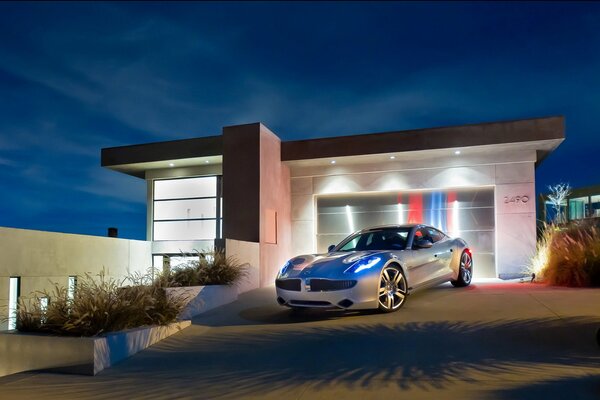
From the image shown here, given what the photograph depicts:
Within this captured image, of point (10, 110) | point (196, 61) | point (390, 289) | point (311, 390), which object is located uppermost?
point (10, 110)

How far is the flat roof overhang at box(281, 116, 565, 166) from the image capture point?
1281 cm

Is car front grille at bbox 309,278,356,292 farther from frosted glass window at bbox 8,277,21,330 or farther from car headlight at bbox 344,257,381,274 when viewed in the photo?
frosted glass window at bbox 8,277,21,330

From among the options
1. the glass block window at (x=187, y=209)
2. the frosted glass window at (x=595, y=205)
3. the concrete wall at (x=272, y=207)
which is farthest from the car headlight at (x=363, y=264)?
the frosted glass window at (x=595, y=205)

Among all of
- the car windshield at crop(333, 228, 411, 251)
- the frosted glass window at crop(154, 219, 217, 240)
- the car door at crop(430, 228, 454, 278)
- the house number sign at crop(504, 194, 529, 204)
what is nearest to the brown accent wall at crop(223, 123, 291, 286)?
the car windshield at crop(333, 228, 411, 251)

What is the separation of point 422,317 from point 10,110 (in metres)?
64.3

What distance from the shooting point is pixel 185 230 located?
18.7m

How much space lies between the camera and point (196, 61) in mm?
28719

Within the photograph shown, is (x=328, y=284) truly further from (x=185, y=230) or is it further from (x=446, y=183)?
(x=185, y=230)

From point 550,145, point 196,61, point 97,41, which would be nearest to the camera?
point 550,145

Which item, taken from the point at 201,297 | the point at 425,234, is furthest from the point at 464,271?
the point at 201,297

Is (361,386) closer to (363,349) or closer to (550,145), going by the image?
(363,349)

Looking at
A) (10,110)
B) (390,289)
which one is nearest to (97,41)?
(390,289)

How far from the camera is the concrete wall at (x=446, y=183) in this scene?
13.9 m

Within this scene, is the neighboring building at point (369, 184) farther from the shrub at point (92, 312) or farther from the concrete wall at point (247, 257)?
the shrub at point (92, 312)
